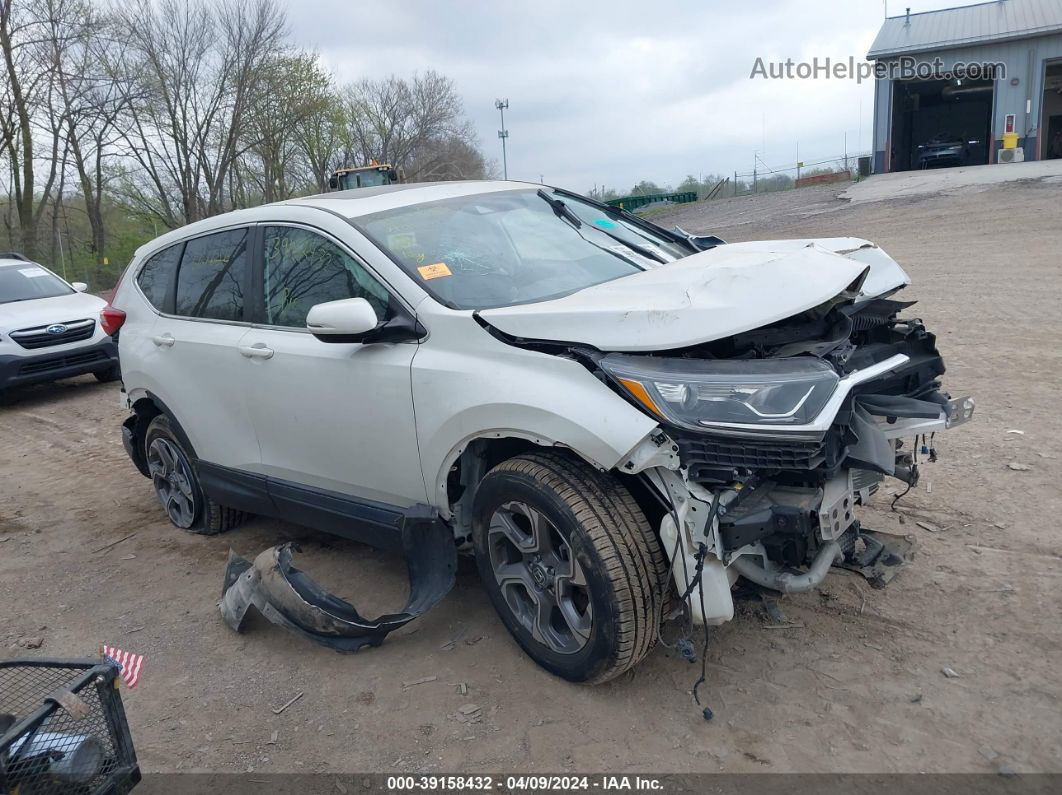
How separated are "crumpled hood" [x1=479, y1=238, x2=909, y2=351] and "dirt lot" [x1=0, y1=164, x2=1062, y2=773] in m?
1.34

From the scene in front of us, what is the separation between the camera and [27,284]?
35.0 feet

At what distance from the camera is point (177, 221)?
3378 cm

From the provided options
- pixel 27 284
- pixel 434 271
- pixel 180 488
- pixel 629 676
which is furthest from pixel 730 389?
pixel 27 284

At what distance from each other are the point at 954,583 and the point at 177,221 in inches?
1386

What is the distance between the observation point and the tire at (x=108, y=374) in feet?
33.4

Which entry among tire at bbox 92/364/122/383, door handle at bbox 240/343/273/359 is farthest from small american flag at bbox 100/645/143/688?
tire at bbox 92/364/122/383

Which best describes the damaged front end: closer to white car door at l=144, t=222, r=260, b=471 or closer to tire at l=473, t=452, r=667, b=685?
tire at l=473, t=452, r=667, b=685

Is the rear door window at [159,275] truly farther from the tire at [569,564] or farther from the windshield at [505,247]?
the tire at [569,564]

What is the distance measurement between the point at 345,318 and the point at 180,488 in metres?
2.50

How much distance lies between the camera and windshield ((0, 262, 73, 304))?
10445 millimetres

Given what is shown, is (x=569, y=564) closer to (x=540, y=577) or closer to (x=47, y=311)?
(x=540, y=577)

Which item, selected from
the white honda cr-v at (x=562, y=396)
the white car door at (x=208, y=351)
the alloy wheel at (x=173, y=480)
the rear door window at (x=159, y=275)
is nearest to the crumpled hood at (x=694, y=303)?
the white honda cr-v at (x=562, y=396)

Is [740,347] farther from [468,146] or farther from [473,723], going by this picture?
[468,146]

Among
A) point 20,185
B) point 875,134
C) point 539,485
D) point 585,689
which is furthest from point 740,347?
point 875,134
